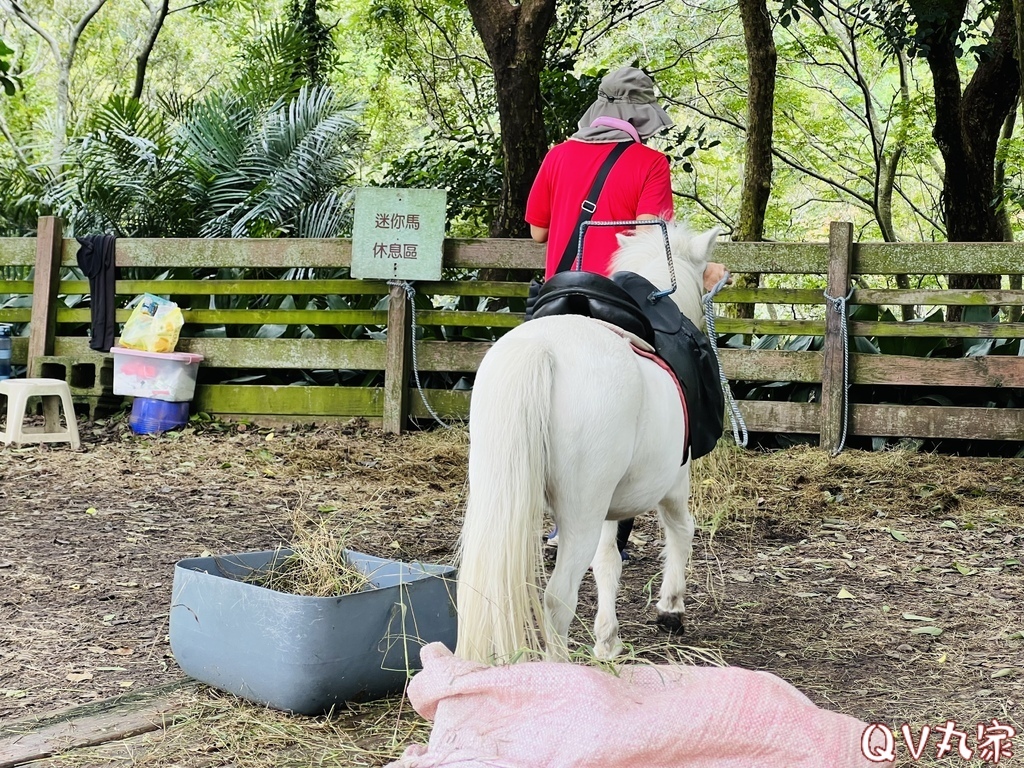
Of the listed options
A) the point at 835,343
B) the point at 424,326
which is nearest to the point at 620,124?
the point at 835,343

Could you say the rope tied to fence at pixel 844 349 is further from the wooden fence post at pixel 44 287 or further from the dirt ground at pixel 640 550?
the wooden fence post at pixel 44 287

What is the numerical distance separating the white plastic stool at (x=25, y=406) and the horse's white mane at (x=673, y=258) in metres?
5.05

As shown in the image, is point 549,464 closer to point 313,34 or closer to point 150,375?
point 150,375

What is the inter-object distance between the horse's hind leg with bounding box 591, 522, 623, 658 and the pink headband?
1647 mm

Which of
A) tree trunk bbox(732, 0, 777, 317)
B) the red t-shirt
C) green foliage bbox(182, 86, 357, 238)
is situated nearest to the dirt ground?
the red t-shirt

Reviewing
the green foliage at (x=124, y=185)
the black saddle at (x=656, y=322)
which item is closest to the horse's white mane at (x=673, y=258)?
the black saddle at (x=656, y=322)

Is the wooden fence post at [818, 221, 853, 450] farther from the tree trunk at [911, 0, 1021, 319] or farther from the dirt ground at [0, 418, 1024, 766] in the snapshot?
the tree trunk at [911, 0, 1021, 319]

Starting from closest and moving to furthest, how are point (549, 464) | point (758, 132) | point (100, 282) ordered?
point (549, 464) → point (100, 282) → point (758, 132)

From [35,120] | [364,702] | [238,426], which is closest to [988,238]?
[238,426]

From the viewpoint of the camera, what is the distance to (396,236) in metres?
7.67

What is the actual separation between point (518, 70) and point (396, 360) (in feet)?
7.80

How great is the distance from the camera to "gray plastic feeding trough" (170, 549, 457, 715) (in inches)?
112

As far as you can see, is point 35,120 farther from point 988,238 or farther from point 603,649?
point 603,649

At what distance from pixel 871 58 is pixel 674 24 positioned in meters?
3.65
